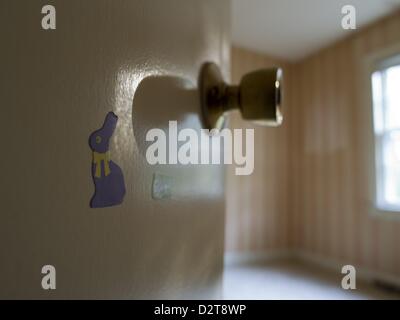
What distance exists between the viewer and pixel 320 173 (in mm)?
2369

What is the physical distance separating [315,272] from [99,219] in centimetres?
228

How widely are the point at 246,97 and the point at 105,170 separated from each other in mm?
300

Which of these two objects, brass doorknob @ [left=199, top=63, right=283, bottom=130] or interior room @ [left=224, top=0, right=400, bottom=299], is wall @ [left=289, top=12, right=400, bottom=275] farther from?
brass doorknob @ [left=199, top=63, right=283, bottom=130]

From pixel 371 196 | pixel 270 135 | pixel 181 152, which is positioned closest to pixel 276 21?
pixel 270 135

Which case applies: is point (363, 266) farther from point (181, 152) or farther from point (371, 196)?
point (181, 152)

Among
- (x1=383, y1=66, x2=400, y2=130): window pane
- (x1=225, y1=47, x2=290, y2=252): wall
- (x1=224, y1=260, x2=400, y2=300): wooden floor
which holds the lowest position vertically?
(x1=224, y1=260, x2=400, y2=300): wooden floor

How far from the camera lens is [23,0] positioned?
220 millimetres

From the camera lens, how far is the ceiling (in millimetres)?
1744

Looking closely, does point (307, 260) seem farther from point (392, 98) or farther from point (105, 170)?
point (105, 170)

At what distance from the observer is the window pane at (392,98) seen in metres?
1.81

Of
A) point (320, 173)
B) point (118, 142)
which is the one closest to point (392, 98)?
point (320, 173)

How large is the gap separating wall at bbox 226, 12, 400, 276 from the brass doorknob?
176 centimetres
